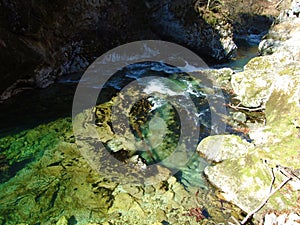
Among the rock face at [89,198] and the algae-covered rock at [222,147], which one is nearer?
the rock face at [89,198]

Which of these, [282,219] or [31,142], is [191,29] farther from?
[282,219]

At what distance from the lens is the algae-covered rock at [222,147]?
23.0ft

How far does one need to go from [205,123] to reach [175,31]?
11.3m

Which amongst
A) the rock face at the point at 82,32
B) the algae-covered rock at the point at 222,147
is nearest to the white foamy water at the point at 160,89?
the rock face at the point at 82,32

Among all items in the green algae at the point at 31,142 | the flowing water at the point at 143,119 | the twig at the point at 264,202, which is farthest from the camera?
the flowing water at the point at 143,119

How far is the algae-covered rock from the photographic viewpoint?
276 inches

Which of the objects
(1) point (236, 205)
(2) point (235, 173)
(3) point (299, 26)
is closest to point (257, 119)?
(2) point (235, 173)

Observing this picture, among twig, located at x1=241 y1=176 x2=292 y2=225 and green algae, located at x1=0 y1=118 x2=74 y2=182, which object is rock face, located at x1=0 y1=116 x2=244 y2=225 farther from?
twig, located at x1=241 y1=176 x2=292 y2=225

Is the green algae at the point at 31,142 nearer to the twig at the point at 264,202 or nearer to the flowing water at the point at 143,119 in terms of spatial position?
the flowing water at the point at 143,119

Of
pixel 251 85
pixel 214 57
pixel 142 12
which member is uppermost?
pixel 142 12

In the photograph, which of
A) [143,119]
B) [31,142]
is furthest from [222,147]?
[31,142]

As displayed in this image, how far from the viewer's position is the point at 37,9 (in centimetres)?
1088

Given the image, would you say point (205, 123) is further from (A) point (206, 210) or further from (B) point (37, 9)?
(B) point (37, 9)

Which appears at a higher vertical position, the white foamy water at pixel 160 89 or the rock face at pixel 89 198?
the rock face at pixel 89 198
